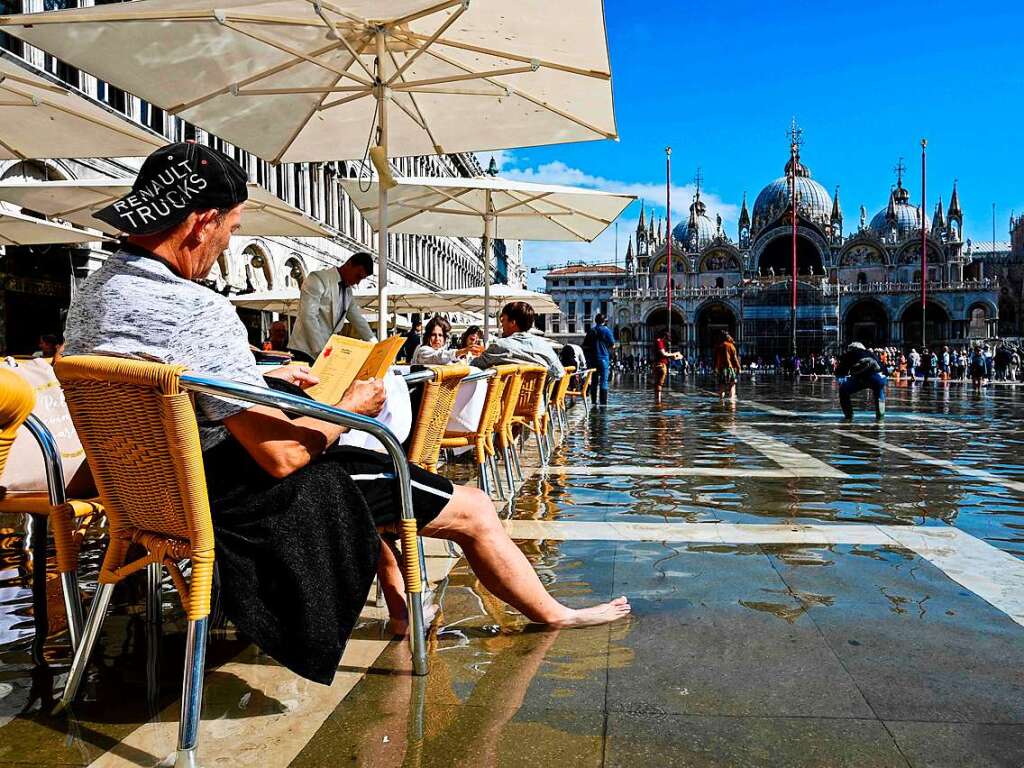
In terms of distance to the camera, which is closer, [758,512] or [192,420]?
[192,420]

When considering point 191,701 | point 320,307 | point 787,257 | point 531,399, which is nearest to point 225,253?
point 320,307

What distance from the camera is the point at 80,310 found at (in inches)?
81.8

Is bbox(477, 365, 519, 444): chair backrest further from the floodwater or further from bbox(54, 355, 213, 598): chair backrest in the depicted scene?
bbox(54, 355, 213, 598): chair backrest

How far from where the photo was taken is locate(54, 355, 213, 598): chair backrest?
6.04 ft

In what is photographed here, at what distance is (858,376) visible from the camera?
12211mm

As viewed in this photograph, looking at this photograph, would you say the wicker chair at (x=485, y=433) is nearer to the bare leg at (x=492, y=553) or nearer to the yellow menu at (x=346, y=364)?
the yellow menu at (x=346, y=364)

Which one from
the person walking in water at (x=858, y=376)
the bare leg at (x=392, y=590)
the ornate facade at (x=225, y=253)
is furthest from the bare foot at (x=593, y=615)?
the person walking in water at (x=858, y=376)

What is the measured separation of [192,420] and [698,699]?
4.80ft

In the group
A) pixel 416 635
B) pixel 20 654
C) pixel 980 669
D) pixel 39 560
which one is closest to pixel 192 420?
pixel 416 635

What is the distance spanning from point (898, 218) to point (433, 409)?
9835 cm

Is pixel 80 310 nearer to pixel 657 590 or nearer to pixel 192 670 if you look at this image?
pixel 192 670

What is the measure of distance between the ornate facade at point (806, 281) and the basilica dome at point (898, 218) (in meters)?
0.13

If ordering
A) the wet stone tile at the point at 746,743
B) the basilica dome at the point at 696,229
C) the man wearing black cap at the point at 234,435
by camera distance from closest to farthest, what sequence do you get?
the wet stone tile at the point at 746,743 → the man wearing black cap at the point at 234,435 → the basilica dome at the point at 696,229

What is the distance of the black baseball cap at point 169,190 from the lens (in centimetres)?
210
